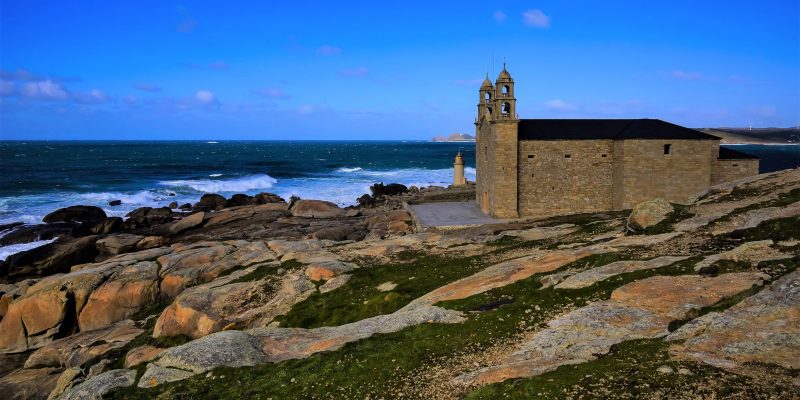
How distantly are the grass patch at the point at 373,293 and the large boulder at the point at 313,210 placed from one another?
24.3 m

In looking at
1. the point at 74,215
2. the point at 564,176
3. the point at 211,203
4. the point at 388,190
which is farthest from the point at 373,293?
the point at 388,190

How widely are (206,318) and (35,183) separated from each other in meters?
66.5

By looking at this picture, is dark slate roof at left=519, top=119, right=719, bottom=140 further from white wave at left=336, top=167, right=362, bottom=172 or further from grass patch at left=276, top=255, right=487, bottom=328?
white wave at left=336, top=167, right=362, bottom=172

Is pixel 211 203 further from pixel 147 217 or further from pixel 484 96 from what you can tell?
pixel 484 96

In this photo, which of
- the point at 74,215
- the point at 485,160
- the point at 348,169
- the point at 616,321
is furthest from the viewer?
the point at 348,169

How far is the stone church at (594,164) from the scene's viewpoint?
110 feet

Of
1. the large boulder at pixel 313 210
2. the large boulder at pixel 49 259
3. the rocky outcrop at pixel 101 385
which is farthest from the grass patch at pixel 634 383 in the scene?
the large boulder at pixel 313 210

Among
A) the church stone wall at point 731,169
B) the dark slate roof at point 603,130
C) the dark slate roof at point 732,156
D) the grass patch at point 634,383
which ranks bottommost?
the grass patch at point 634,383

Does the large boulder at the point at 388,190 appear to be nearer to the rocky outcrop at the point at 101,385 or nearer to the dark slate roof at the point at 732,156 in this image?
the dark slate roof at the point at 732,156

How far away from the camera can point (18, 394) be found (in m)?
17.0

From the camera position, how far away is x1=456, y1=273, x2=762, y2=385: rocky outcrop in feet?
32.7

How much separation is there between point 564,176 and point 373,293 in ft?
68.7

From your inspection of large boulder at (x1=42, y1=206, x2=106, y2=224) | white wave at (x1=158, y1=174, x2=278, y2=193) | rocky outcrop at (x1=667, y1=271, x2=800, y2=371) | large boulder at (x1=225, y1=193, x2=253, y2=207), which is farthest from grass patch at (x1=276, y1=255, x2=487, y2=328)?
white wave at (x1=158, y1=174, x2=278, y2=193)

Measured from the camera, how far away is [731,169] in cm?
3400
